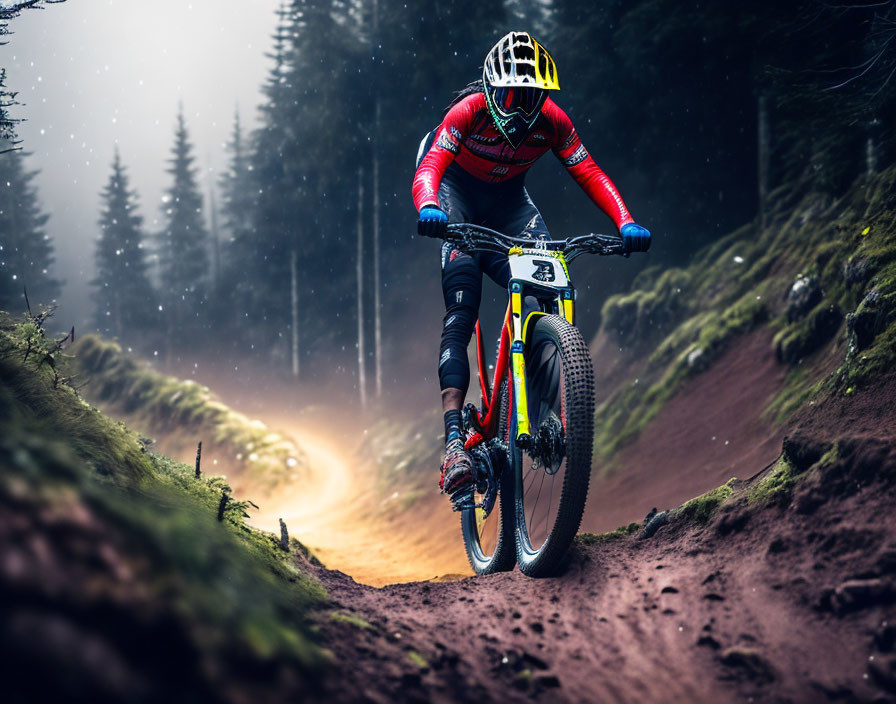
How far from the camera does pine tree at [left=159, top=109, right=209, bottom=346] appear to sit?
46906 mm

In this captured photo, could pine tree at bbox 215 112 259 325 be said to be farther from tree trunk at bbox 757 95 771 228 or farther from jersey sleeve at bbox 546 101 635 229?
jersey sleeve at bbox 546 101 635 229

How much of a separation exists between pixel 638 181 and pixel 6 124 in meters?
16.4

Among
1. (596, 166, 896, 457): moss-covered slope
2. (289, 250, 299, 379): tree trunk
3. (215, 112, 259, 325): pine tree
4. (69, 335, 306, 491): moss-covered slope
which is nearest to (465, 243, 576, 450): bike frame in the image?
(596, 166, 896, 457): moss-covered slope

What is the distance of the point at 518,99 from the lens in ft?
14.7

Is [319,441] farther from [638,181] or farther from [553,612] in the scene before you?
[553,612]

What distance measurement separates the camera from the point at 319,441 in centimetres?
2783

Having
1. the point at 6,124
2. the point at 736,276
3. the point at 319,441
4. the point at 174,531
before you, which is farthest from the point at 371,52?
the point at 174,531

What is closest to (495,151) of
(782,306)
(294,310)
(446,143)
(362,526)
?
(446,143)

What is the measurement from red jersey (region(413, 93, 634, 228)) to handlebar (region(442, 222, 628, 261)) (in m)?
0.38

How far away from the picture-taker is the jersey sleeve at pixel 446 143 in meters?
4.73

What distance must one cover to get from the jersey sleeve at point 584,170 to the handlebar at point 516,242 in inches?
18.0

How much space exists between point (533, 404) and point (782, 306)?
7573 mm

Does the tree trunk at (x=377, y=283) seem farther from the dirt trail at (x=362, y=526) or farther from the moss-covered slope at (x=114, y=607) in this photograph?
the moss-covered slope at (x=114, y=607)

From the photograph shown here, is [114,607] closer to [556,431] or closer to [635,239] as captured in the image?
[556,431]
